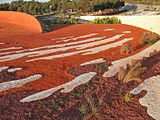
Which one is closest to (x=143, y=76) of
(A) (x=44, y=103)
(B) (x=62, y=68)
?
(B) (x=62, y=68)

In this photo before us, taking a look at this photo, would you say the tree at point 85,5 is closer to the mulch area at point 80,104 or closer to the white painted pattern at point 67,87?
the white painted pattern at point 67,87

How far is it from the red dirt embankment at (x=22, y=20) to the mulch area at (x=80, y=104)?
563 inches

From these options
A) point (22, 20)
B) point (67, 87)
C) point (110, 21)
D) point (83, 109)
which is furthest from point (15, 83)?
point (110, 21)

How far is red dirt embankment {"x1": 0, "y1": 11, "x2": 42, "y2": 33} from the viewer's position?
18.8 meters

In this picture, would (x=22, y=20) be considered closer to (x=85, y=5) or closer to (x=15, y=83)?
(x=15, y=83)

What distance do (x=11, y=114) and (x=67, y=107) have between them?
1.39 meters

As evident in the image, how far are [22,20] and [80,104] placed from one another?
65.3ft

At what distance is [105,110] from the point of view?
3770 millimetres

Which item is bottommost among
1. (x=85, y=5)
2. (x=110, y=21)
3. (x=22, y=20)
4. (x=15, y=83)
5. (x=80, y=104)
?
(x=80, y=104)

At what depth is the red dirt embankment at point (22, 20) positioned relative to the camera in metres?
18.8

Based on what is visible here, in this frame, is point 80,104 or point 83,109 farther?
point 80,104

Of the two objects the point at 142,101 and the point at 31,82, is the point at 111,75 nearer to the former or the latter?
the point at 142,101

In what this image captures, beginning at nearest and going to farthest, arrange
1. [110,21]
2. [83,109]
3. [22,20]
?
[83,109] < [22,20] < [110,21]

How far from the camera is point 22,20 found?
2083cm
